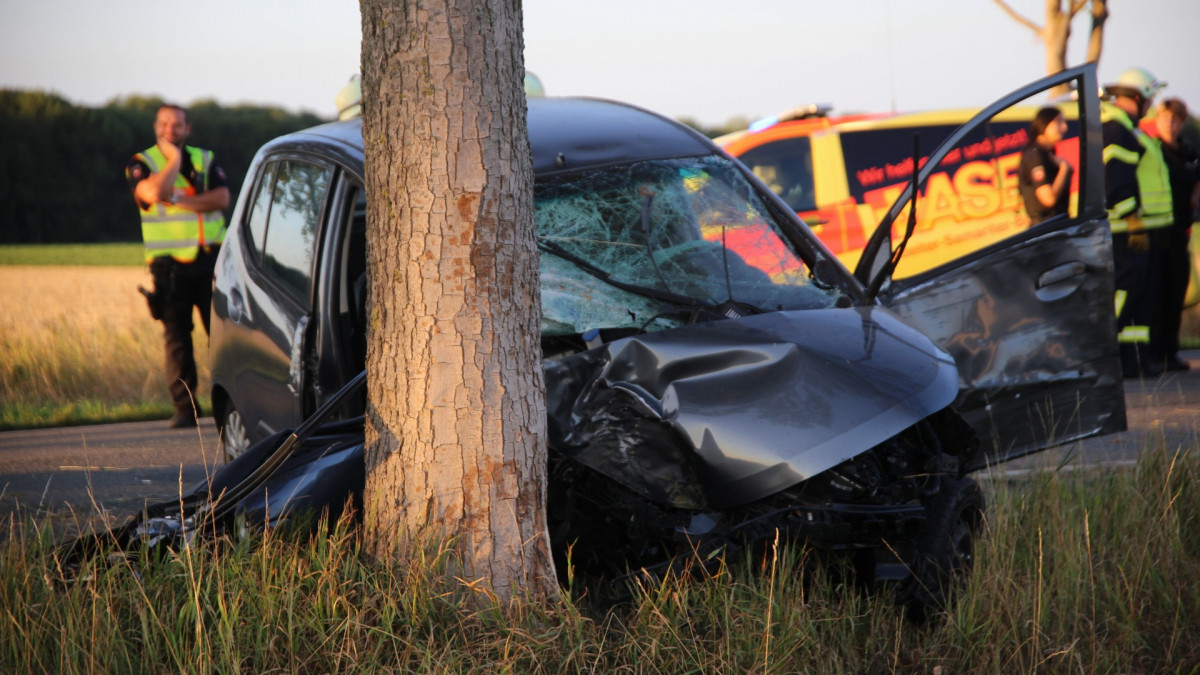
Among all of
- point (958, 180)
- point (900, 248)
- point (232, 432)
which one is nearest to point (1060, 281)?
point (900, 248)

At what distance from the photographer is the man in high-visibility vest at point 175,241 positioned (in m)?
6.84

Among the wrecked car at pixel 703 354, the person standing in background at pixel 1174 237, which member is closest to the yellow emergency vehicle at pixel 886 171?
the person standing in background at pixel 1174 237

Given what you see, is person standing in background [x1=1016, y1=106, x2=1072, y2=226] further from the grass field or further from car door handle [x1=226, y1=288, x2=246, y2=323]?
car door handle [x1=226, y1=288, x2=246, y2=323]

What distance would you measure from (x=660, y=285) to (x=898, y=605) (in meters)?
1.20

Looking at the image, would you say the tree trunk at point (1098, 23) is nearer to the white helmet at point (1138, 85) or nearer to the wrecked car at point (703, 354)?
the white helmet at point (1138, 85)

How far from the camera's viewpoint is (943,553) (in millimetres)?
3082

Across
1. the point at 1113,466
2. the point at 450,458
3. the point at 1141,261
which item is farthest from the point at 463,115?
the point at 1141,261

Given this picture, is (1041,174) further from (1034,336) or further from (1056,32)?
(1056,32)

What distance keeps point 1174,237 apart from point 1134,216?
44 cm

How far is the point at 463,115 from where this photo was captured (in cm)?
261

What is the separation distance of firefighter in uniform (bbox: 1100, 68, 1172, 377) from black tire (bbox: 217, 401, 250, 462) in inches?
250

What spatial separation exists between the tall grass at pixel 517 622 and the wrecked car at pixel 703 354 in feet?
0.49

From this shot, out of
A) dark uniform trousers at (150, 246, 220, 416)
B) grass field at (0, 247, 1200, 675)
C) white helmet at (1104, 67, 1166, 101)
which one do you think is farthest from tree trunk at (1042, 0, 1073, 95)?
grass field at (0, 247, 1200, 675)

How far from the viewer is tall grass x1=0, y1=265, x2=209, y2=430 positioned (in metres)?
7.19
